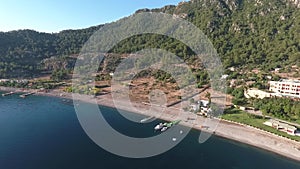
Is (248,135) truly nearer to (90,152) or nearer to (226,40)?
(90,152)

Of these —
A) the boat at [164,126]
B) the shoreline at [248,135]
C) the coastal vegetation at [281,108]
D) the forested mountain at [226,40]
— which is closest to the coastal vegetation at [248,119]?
the shoreline at [248,135]

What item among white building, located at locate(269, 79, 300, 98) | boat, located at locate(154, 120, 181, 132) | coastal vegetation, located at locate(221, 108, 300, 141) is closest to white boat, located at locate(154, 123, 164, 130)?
boat, located at locate(154, 120, 181, 132)

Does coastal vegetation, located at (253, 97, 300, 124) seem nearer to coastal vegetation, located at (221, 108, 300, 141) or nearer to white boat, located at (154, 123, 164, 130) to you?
coastal vegetation, located at (221, 108, 300, 141)

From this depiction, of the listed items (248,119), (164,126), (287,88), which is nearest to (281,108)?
(248,119)

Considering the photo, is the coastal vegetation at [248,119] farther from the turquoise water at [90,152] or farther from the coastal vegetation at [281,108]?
the turquoise water at [90,152]

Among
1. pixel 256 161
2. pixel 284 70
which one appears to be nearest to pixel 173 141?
pixel 256 161
